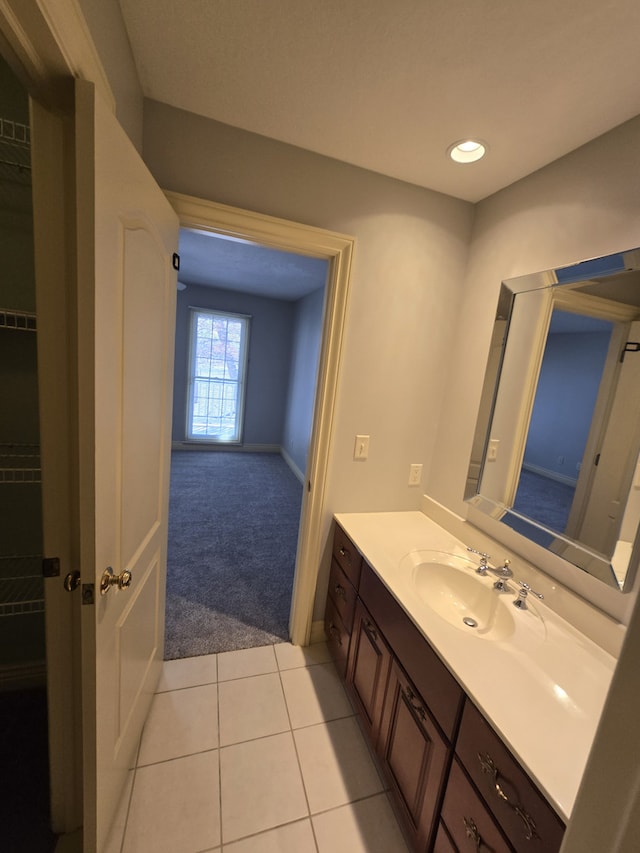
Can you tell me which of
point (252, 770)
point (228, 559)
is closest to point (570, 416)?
point (252, 770)

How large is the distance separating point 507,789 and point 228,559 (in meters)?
2.20

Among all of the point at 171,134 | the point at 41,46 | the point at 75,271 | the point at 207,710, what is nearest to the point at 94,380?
the point at 75,271

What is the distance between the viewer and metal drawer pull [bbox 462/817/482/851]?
847 millimetres

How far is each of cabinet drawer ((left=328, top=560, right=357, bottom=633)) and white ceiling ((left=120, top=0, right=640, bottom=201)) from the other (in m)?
1.90

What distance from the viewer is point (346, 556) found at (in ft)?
5.56

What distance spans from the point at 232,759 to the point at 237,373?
15.7 feet

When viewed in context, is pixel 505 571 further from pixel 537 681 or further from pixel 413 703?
pixel 413 703

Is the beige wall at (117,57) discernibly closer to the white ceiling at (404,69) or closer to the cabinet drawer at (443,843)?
the white ceiling at (404,69)

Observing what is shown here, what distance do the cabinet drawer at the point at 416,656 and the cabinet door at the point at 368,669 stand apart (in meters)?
0.07

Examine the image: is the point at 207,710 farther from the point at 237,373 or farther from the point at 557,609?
the point at 237,373

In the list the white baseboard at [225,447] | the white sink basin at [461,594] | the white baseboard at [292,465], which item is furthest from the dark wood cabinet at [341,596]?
the white baseboard at [225,447]

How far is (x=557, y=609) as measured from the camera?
3.97ft

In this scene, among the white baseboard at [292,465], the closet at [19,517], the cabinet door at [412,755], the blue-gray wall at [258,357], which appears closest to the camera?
the cabinet door at [412,755]

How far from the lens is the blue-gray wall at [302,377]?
14.4 ft
